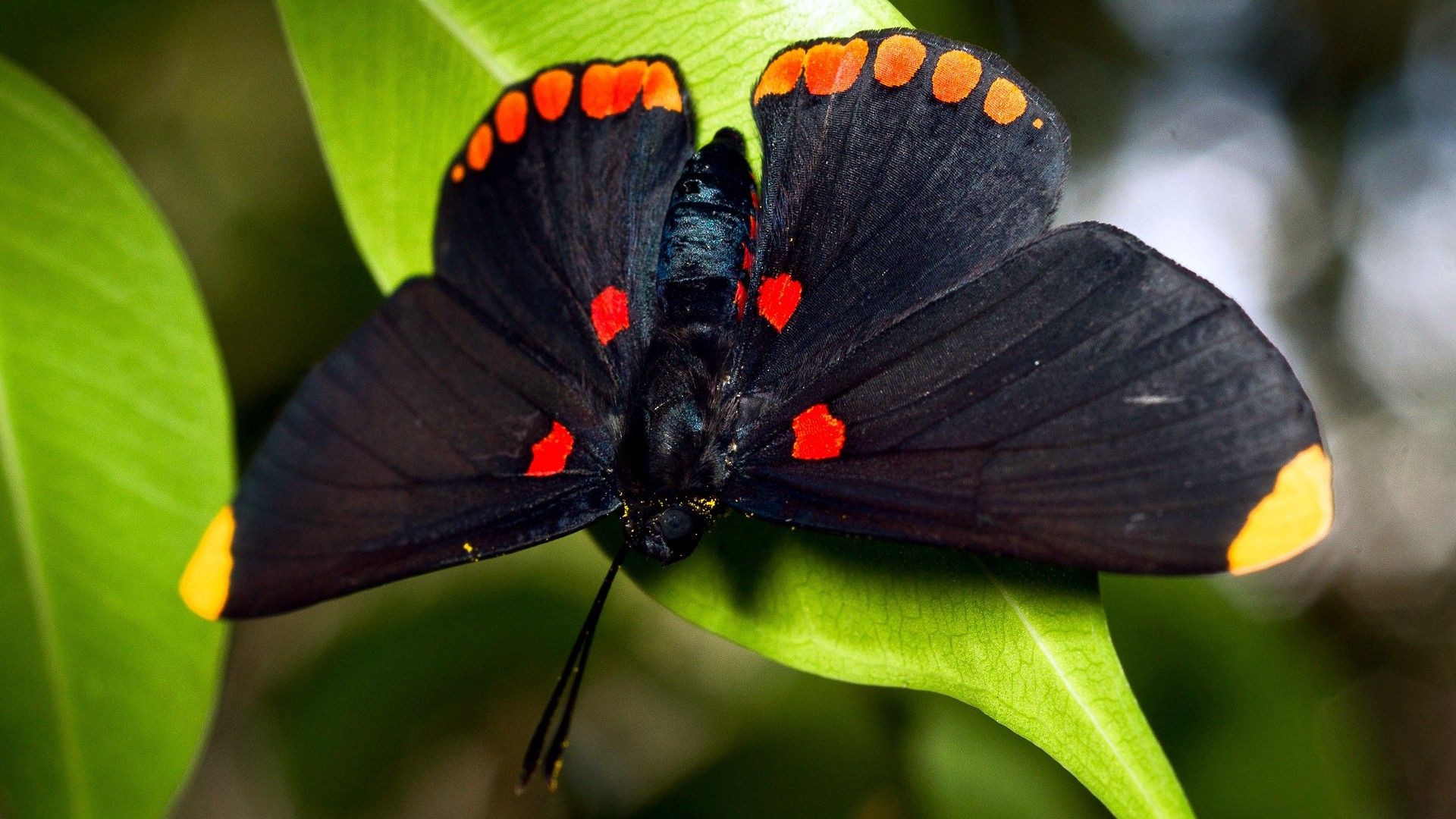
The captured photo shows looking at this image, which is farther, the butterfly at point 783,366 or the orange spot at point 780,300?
the orange spot at point 780,300

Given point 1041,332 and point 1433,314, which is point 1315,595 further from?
point 1041,332

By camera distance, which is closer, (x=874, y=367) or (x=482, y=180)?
(x=874, y=367)

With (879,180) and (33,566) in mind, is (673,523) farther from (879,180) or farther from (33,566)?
(33,566)

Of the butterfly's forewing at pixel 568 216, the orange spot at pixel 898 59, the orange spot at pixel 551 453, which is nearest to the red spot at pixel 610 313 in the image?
the butterfly's forewing at pixel 568 216

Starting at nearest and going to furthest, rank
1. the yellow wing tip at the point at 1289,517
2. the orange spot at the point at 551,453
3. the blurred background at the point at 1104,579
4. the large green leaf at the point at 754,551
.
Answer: the yellow wing tip at the point at 1289,517, the large green leaf at the point at 754,551, the orange spot at the point at 551,453, the blurred background at the point at 1104,579

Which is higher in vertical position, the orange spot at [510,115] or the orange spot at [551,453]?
the orange spot at [510,115]

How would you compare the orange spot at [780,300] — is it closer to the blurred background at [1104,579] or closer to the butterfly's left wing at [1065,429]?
the butterfly's left wing at [1065,429]

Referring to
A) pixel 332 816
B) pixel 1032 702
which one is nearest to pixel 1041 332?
pixel 1032 702
